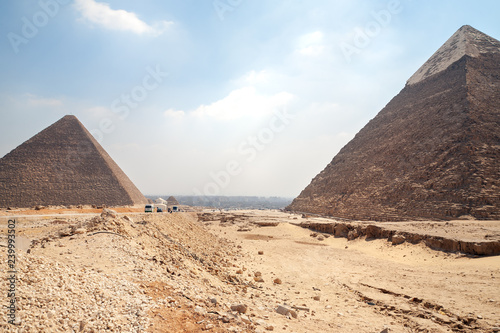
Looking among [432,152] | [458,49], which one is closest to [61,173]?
[432,152]

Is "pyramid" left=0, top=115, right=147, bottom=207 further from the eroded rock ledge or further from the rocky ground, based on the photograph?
the eroded rock ledge

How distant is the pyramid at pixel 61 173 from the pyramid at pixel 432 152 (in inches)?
1548

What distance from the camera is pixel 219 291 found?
643 centimetres

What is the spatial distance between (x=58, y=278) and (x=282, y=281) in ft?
25.9

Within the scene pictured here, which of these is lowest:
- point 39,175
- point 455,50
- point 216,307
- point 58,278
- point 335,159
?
point 216,307

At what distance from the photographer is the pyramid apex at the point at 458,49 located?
43844mm

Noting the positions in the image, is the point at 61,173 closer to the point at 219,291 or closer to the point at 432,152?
the point at 219,291

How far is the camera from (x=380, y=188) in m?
35.5

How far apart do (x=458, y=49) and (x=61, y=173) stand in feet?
259

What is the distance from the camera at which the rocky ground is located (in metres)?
3.64

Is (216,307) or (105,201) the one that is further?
(105,201)

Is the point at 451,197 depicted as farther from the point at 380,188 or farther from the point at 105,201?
the point at 105,201

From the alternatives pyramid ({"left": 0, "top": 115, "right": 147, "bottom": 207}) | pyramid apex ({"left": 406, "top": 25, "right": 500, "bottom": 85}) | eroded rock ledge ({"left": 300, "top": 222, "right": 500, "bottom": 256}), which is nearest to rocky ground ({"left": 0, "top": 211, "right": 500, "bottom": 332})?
eroded rock ledge ({"left": 300, "top": 222, "right": 500, "bottom": 256})

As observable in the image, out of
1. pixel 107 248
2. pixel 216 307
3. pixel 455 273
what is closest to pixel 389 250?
pixel 455 273
